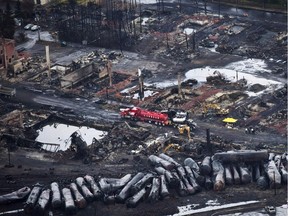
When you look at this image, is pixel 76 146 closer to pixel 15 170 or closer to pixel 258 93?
pixel 15 170

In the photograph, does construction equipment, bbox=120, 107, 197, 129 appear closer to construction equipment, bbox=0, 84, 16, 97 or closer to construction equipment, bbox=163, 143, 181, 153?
construction equipment, bbox=163, 143, 181, 153

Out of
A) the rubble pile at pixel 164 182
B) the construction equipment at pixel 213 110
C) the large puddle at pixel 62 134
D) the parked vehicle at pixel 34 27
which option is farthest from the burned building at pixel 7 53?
the rubble pile at pixel 164 182

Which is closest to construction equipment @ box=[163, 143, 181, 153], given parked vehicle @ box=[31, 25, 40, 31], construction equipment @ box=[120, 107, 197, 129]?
construction equipment @ box=[120, 107, 197, 129]

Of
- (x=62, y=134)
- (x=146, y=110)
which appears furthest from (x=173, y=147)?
(x=62, y=134)

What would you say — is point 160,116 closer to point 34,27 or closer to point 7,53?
point 7,53

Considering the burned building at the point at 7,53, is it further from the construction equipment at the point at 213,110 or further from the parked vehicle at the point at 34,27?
the construction equipment at the point at 213,110

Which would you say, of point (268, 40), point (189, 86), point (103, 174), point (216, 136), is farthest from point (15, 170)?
point (268, 40)
